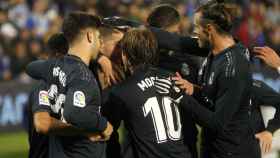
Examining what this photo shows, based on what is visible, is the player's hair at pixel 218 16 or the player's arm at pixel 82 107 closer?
the player's arm at pixel 82 107

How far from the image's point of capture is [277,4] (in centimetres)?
2038

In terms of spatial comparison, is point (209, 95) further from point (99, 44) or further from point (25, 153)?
point (25, 153)

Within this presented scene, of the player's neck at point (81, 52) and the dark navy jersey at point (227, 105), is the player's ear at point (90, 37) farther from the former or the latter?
the dark navy jersey at point (227, 105)

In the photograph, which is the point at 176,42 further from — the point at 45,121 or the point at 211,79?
the point at 45,121

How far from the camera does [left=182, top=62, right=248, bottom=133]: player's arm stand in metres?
5.40

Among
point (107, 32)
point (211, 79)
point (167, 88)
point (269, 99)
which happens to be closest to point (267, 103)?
point (269, 99)

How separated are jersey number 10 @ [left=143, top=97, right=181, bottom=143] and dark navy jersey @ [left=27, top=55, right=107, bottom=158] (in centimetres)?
41

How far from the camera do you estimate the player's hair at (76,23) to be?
5.26 meters

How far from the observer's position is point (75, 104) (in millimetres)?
5008

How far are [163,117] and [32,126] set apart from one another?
1325 millimetres

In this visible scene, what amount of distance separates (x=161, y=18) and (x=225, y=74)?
1.22m

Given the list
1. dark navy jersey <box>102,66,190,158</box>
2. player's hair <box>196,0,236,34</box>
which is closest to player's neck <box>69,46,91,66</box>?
dark navy jersey <box>102,66,190,158</box>

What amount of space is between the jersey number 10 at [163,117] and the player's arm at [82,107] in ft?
1.49

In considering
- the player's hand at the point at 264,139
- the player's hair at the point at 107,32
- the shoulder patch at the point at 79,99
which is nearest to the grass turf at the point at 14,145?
the player's hair at the point at 107,32
